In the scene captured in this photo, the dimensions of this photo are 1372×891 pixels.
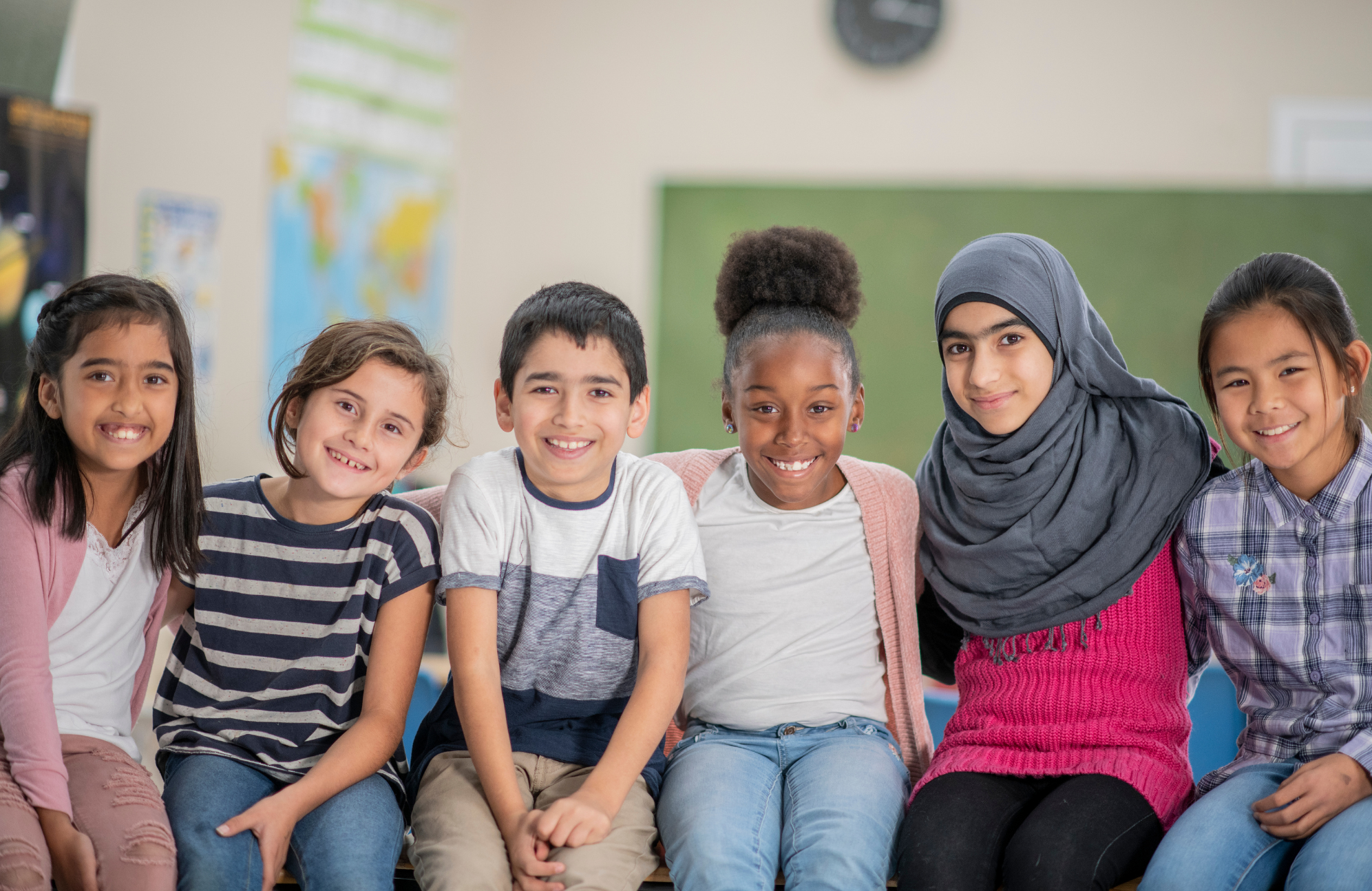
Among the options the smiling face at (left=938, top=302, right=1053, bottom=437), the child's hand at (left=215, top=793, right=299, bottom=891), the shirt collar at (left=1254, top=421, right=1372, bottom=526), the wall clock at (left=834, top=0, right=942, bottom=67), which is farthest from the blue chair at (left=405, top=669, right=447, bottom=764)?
the wall clock at (left=834, top=0, right=942, bottom=67)

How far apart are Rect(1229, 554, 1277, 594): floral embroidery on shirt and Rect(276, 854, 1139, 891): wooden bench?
423 mm

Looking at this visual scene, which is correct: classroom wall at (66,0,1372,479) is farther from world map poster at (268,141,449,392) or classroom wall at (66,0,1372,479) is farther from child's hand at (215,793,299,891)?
child's hand at (215,793,299,891)

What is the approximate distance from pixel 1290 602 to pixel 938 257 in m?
3.09

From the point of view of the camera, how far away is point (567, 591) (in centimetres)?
149

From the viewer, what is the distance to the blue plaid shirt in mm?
1394

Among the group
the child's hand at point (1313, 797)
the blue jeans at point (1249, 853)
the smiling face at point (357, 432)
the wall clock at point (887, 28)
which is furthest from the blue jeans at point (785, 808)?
the wall clock at point (887, 28)

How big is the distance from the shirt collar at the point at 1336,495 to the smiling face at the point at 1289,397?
18mm

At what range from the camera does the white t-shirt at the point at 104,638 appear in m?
1.42

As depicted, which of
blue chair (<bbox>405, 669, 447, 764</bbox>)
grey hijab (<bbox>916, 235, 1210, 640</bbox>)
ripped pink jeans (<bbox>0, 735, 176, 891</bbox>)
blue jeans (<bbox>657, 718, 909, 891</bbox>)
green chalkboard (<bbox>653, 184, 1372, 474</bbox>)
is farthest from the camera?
→ green chalkboard (<bbox>653, 184, 1372, 474</bbox>)

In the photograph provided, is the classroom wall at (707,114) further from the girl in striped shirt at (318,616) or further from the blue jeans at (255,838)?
the blue jeans at (255,838)

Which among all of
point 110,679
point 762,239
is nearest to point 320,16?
point 762,239

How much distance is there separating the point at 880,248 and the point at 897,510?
9.50 ft

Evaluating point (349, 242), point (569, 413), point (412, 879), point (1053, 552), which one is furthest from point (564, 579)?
point (349, 242)

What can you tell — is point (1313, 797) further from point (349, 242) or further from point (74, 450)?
point (349, 242)
